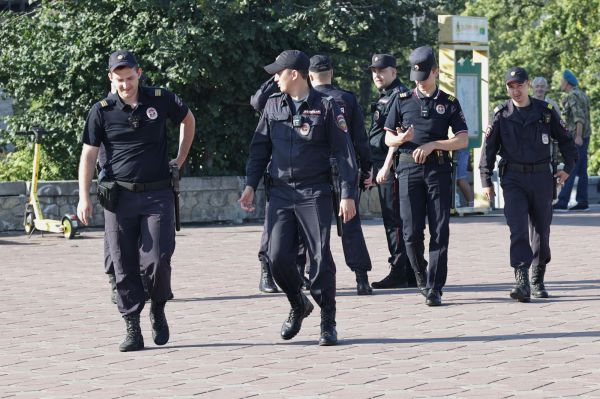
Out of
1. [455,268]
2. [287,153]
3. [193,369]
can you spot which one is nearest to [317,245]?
[287,153]

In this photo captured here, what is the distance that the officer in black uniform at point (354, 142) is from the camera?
417 inches

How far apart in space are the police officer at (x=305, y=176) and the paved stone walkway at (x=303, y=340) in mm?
419

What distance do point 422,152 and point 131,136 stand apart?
99.4 inches

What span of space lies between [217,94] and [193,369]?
1219 centimetres

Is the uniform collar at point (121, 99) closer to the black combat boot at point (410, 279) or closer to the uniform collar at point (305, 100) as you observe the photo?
the uniform collar at point (305, 100)

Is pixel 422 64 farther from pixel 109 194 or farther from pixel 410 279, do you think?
pixel 109 194

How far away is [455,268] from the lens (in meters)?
12.8

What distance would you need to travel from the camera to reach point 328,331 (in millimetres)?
8234

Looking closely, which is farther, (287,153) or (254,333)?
(254,333)

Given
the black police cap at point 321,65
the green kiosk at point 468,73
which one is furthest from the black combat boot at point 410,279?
the green kiosk at point 468,73

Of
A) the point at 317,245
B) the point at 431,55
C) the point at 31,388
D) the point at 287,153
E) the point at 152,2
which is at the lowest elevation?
the point at 31,388

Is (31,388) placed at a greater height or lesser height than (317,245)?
lesser

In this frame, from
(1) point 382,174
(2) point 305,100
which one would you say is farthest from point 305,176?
(1) point 382,174

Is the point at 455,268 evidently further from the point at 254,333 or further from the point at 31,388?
the point at 31,388
